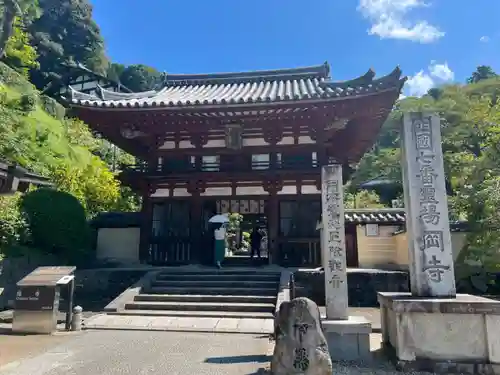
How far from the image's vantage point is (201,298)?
958cm

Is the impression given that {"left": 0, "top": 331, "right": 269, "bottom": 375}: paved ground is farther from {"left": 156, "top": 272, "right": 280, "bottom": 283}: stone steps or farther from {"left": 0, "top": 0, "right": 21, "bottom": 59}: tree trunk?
{"left": 0, "top": 0, "right": 21, "bottom": 59}: tree trunk

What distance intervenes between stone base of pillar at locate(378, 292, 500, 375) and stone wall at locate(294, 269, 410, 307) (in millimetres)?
5729

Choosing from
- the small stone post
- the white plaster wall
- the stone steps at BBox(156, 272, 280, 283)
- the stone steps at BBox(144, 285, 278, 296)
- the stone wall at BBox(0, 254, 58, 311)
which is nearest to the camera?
the small stone post

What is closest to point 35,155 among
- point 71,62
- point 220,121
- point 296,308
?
point 220,121

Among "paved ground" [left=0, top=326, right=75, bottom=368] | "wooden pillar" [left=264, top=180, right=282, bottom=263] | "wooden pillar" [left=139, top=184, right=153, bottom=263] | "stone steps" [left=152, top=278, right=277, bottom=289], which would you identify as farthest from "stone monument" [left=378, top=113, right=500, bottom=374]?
"wooden pillar" [left=139, top=184, right=153, bottom=263]

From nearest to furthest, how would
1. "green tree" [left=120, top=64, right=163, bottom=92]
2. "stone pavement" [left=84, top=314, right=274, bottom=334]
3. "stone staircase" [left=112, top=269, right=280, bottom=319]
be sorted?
"stone pavement" [left=84, top=314, right=274, bottom=334]
"stone staircase" [left=112, top=269, right=280, bottom=319]
"green tree" [left=120, top=64, right=163, bottom=92]

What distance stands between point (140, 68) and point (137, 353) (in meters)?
53.0

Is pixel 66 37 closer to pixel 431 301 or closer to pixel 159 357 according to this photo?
pixel 159 357

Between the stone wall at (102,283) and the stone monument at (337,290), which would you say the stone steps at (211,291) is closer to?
the stone wall at (102,283)

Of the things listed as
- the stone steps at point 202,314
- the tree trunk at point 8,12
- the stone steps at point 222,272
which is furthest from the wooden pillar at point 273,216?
the tree trunk at point 8,12

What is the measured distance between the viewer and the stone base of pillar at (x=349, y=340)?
573cm

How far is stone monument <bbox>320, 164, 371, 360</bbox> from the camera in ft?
18.9

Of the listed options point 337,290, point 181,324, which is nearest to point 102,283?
point 181,324

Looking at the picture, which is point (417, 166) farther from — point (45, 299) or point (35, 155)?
point (35, 155)
